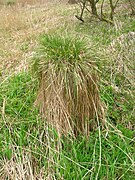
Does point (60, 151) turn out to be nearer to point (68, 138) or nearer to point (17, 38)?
point (68, 138)

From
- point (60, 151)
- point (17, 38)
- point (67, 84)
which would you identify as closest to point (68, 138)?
point (60, 151)

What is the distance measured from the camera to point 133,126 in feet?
6.73

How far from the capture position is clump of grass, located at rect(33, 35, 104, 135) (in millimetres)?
1679

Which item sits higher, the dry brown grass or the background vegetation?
the dry brown grass

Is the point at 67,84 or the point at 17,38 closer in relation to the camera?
the point at 67,84

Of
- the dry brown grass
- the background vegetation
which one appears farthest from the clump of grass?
the dry brown grass

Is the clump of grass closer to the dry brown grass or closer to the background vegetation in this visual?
Result: the background vegetation

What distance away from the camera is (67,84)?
5.54 feet

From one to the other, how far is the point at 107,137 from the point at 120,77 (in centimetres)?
88

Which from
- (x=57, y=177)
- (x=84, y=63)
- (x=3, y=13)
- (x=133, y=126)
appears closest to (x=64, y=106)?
(x=84, y=63)

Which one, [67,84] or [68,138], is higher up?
[67,84]

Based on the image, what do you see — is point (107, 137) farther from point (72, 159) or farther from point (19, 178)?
point (19, 178)

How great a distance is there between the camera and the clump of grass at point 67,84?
1679mm

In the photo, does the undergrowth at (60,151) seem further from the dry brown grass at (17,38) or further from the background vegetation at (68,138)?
the dry brown grass at (17,38)
